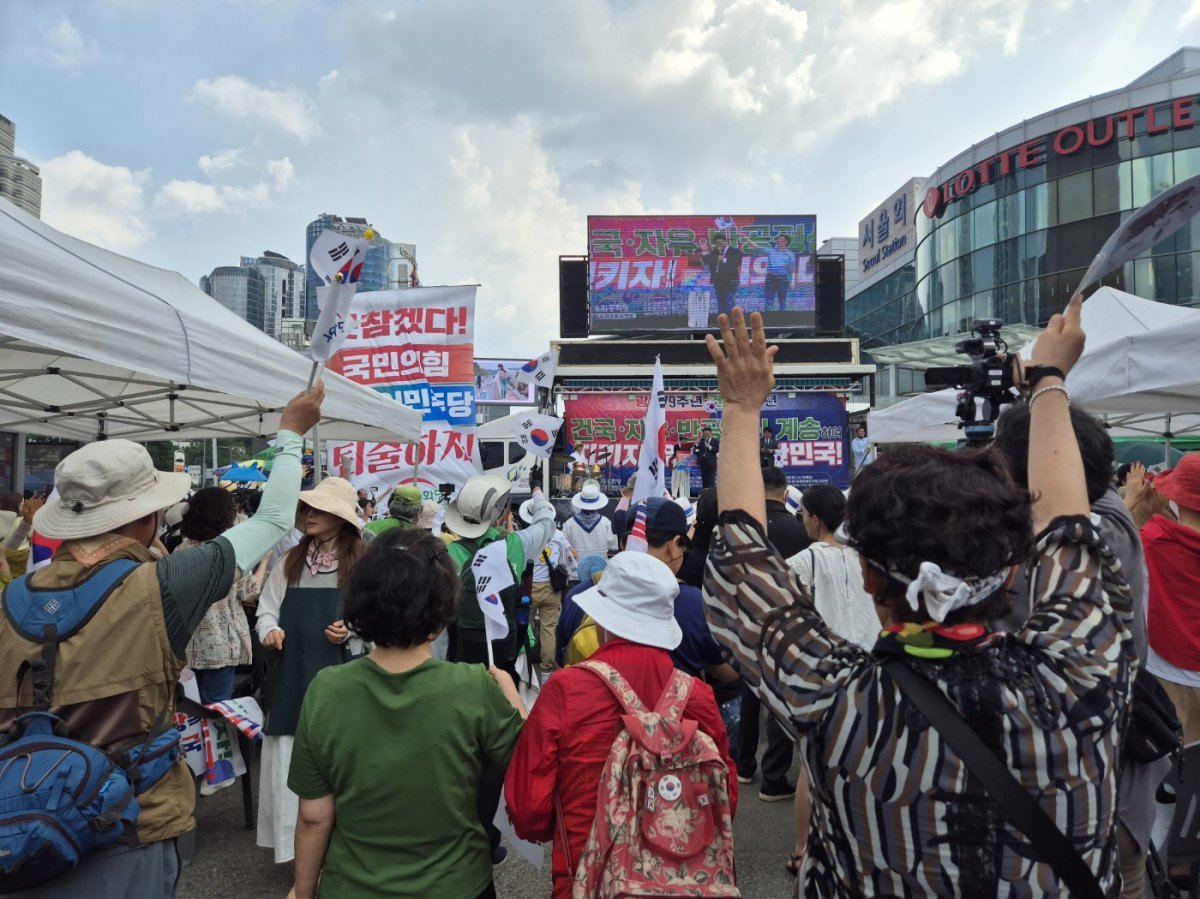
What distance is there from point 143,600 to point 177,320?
1.96m

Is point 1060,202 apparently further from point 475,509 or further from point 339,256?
point 339,256

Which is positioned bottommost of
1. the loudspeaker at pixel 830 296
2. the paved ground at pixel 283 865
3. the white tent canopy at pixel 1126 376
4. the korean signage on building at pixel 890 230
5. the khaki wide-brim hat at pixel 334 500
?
the paved ground at pixel 283 865

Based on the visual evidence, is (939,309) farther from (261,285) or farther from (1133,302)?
(261,285)

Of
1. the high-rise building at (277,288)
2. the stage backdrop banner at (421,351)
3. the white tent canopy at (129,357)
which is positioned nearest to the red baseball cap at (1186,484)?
the white tent canopy at (129,357)

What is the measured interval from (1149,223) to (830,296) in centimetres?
2728

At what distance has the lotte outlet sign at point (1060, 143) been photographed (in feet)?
78.5

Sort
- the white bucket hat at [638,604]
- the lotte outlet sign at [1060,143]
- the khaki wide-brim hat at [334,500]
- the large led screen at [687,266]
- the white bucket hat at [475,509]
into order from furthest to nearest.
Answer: the large led screen at [687,266]
the lotte outlet sign at [1060,143]
the white bucket hat at [475,509]
the khaki wide-brim hat at [334,500]
the white bucket hat at [638,604]

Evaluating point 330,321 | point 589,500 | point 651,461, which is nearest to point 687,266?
point 589,500

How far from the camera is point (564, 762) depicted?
6.16 feet

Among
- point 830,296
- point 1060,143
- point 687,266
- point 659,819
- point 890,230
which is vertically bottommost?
point 659,819

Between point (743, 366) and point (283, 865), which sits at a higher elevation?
point (743, 366)

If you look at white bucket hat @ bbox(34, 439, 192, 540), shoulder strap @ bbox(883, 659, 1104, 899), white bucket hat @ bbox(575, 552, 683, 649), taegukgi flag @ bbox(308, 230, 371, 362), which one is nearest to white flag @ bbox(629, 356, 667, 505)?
taegukgi flag @ bbox(308, 230, 371, 362)

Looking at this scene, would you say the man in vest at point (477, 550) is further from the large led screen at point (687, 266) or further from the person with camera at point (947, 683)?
the large led screen at point (687, 266)

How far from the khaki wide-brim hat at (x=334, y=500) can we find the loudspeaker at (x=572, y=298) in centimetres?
2468
